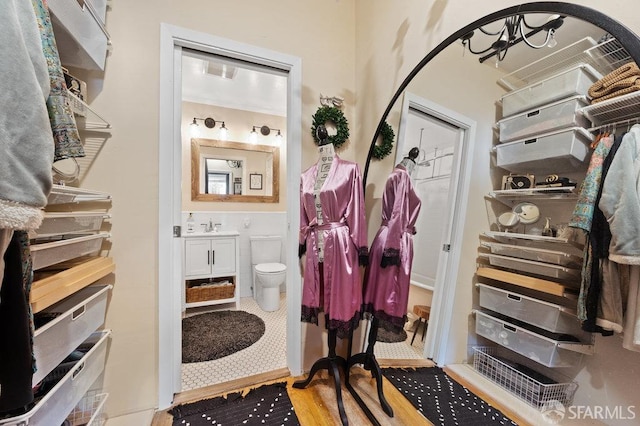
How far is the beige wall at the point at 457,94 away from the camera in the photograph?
0.62 m

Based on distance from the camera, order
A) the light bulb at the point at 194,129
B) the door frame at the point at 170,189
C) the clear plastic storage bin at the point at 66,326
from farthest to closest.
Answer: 1. the light bulb at the point at 194,129
2. the door frame at the point at 170,189
3. the clear plastic storage bin at the point at 66,326

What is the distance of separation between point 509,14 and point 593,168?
0.61 metres

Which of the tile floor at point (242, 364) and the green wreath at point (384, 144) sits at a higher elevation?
the green wreath at point (384, 144)

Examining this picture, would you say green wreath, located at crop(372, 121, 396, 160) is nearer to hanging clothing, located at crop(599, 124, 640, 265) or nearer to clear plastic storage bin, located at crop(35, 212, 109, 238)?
hanging clothing, located at crop(599, 124, 640, 265)

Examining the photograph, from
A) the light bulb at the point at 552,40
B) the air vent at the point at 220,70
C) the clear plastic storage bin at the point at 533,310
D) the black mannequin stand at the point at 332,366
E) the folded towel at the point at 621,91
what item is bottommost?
the black mannequin stand at the point at 332,366

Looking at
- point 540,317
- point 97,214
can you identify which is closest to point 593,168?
point 540,317

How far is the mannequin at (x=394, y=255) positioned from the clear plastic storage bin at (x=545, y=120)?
0.44 m

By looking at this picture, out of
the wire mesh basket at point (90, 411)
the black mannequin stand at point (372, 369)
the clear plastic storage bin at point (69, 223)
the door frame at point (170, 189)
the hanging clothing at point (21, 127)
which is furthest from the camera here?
the door frame at point (170, 189)

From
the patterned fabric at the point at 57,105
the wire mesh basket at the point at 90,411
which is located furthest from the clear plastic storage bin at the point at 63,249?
the wire mesh basket at the point at 90,411

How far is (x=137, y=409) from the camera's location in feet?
4.49

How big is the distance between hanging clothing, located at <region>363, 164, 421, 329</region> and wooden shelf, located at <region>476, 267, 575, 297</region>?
356 millimetres

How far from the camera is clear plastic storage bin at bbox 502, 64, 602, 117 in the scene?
628 mm

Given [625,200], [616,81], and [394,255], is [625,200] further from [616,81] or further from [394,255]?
[394,255]

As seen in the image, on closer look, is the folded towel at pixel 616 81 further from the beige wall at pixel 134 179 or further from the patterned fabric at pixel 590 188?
the beige wall at pixel 134 179
